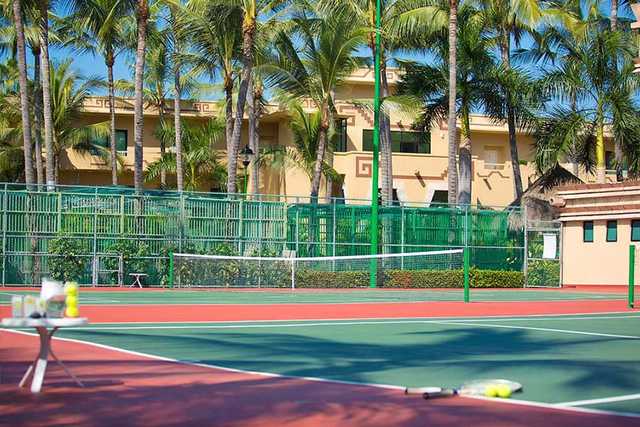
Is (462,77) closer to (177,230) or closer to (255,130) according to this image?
(255,130)

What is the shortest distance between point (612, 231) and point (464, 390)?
3173cm

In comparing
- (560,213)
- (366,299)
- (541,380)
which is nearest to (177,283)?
(366,299)

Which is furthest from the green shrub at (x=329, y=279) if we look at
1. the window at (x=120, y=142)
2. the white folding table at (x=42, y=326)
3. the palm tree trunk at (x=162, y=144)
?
the white folding table at (x=42, y=326)

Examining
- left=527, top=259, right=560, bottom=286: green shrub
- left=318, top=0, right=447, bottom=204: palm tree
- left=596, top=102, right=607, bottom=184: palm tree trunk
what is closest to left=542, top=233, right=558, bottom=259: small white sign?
left=527, top=259, right=560, bottom=286: green shrub

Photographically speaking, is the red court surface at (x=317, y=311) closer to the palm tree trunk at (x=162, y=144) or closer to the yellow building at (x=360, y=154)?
the yellow building at (x=360, y=154)

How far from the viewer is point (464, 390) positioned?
8.91 metres

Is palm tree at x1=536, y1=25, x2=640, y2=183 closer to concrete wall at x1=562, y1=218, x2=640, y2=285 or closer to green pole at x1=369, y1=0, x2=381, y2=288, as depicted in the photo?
concrete wall at x1=562, y1=218, x2=640, y2=285

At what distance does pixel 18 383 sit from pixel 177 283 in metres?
24.6

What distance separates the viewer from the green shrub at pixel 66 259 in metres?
32.0

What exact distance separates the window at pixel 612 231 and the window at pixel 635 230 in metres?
0.84

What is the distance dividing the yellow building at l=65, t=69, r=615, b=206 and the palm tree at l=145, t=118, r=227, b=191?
4.46 feet

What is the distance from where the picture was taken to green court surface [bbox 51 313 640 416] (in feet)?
32.8

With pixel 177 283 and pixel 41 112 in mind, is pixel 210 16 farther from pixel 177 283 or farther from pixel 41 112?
pixel 41 112

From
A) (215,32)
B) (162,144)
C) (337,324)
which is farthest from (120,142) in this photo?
(337,324)
